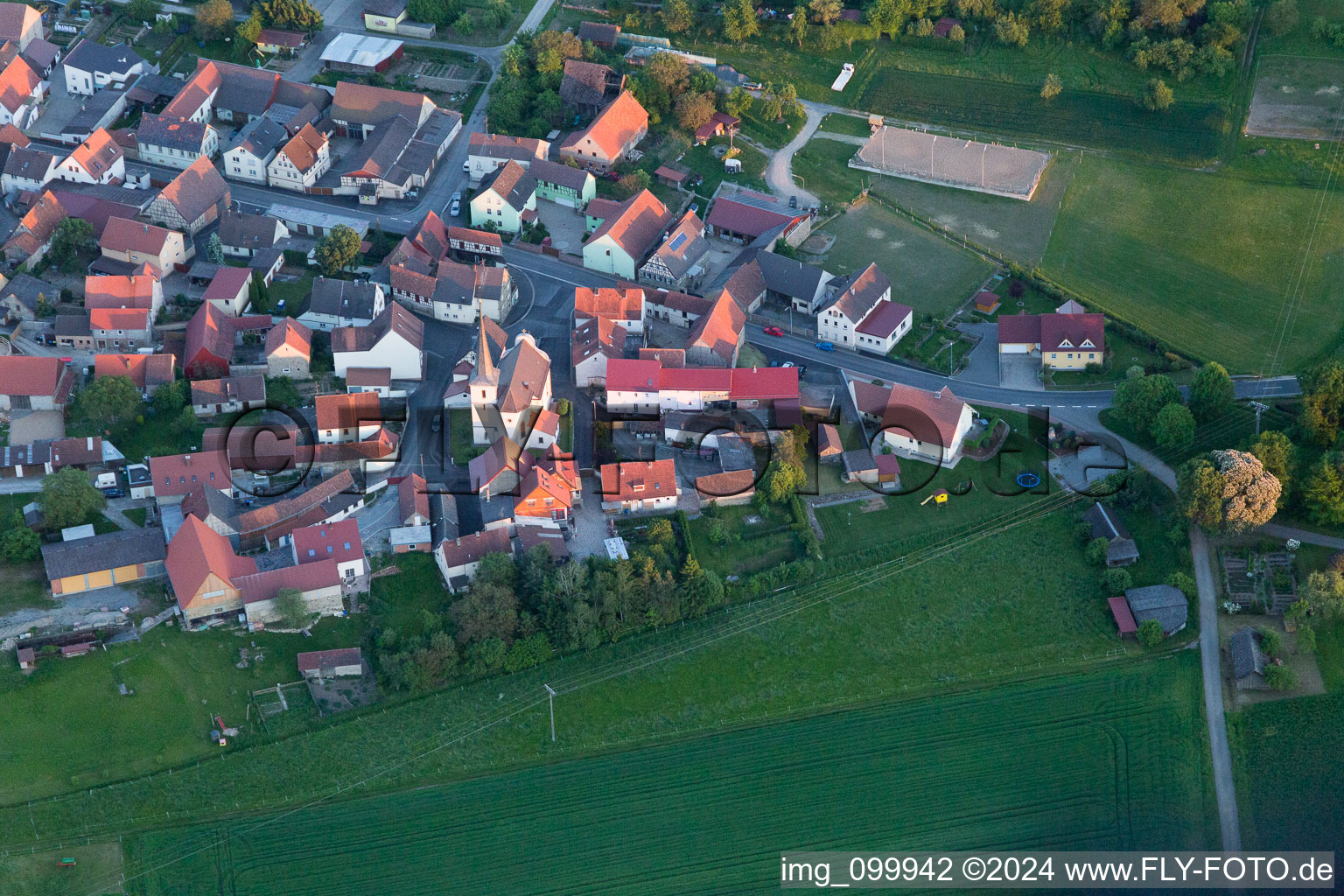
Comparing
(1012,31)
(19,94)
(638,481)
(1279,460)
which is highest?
(1012,31)

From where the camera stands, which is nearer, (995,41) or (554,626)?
(554,626)

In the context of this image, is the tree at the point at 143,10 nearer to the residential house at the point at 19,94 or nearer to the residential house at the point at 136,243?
the residential house at the point at 19,94

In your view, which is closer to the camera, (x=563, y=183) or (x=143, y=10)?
(x=563, y=183)

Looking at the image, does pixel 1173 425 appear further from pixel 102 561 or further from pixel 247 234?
pixel 247 234

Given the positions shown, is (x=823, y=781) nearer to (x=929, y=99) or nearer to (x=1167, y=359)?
(x=1167, y=359)

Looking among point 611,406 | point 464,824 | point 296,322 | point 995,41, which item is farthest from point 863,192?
point 464,824

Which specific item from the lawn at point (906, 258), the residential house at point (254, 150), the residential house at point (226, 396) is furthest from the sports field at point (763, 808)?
the residential house at point (254, 150)

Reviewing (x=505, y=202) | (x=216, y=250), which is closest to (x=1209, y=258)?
(x=505, y=202)
